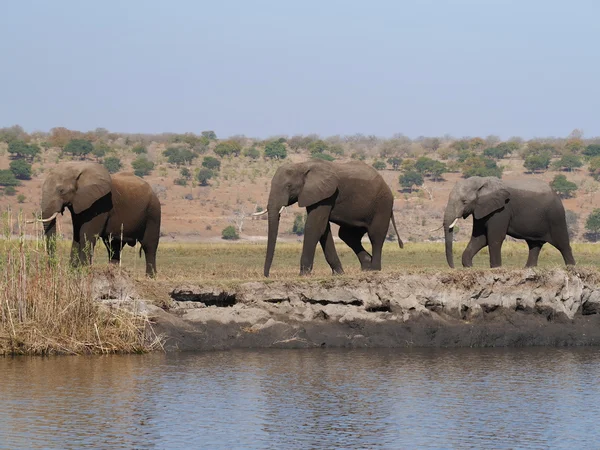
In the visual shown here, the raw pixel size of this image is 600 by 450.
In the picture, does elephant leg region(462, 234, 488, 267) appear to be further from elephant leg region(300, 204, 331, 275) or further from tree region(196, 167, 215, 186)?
tree region(196, 167, 215, 186)

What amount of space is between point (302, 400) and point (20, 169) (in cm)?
6612

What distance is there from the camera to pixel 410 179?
90250mm

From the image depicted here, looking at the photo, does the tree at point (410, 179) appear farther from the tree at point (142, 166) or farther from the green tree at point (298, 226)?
the green tree at point (298, 226)

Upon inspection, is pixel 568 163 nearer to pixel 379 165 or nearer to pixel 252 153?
pixel 379 165

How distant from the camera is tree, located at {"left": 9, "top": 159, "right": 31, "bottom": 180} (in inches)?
3167

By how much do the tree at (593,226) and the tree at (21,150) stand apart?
130ft


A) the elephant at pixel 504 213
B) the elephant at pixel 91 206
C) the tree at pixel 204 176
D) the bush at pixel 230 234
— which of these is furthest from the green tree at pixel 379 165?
the elephant at pixel 91 206

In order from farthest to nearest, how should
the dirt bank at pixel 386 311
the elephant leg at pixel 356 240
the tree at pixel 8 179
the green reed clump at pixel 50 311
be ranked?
the tree at pixel 8 179 < the elephant leg at pixel 356 240 < the dirt bank at pixel 386 311 < the green reed clump at pixel 50 311

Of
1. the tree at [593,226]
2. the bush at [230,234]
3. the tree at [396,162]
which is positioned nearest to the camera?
the bush at [230,234]

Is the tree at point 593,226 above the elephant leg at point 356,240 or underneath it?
underneath

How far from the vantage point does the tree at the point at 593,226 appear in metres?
75.2

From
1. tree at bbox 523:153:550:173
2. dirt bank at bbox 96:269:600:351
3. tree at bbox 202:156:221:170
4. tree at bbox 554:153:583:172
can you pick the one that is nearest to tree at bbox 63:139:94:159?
tree at bbox 202:156:221:170

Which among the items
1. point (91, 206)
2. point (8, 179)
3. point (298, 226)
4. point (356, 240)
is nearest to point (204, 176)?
point (8, 179)

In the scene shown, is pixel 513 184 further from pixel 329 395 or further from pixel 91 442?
pixel 91 442
